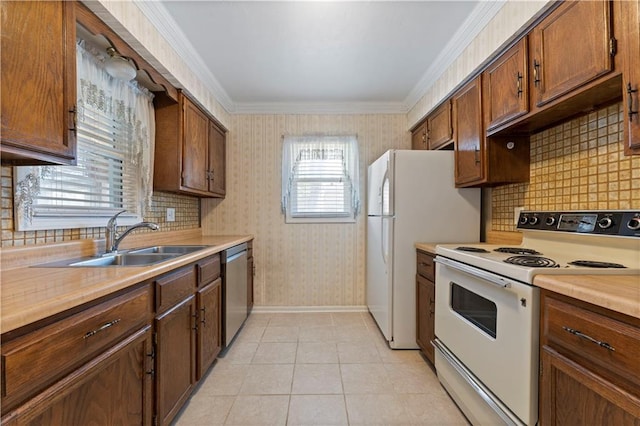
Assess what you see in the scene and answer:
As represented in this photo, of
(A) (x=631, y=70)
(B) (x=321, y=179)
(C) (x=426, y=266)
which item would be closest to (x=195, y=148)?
(B) (x=321, y=179)

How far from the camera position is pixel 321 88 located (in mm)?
3037

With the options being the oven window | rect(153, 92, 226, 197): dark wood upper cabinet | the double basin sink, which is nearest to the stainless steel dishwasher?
the double basin sink

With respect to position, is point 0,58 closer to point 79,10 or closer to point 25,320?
point 79,10

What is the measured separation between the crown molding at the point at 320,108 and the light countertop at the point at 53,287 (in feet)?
8.00

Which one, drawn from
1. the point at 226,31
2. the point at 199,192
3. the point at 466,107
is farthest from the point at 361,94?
the point at 199,192

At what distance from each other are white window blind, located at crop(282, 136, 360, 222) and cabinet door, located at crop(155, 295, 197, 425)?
1.85 meters

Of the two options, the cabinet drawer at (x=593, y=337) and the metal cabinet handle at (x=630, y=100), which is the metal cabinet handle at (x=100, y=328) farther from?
the metal cabinet handle at (x=630, y=100)

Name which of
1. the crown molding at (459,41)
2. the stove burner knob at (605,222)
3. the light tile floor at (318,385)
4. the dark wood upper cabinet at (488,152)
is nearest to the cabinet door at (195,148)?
the light tile floor at (318,385)

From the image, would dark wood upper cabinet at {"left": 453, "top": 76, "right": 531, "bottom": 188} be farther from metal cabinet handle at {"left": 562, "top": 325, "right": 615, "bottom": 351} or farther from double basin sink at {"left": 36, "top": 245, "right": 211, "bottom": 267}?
double basin sink at {"left": 36, "top": 245, "right": 211, "bottom": 267}

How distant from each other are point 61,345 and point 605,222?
84.3 inches

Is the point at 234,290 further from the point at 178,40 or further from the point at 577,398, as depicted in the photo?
the point at 577,398

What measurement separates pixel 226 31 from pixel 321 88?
115 centimetres

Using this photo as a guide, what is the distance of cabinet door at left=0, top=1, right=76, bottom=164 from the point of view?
1021 millimetres

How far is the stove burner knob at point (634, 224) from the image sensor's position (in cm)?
127
